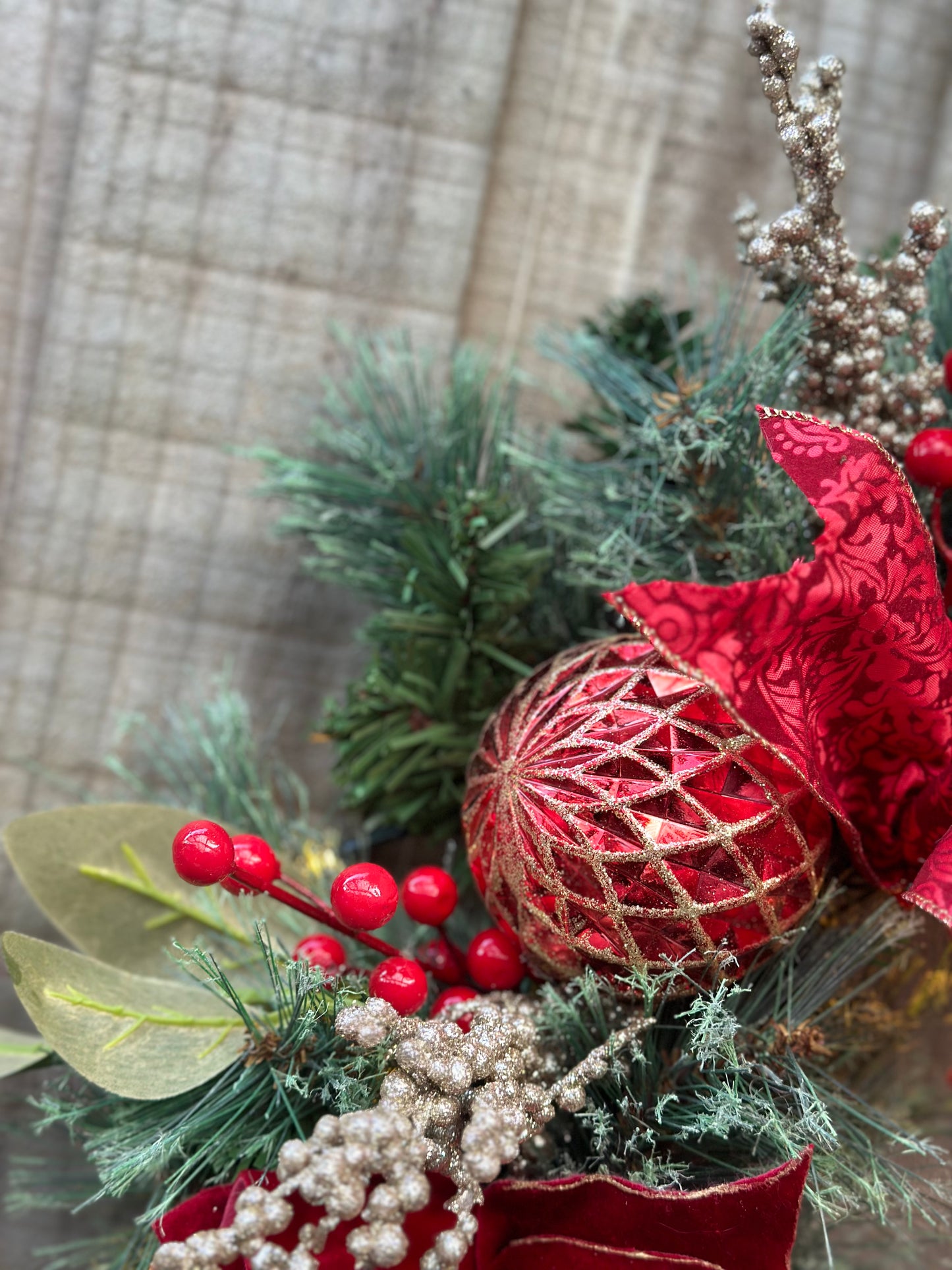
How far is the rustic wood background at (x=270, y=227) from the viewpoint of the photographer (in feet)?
1.80

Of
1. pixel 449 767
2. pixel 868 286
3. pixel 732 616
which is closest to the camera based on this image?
pixel 732 616

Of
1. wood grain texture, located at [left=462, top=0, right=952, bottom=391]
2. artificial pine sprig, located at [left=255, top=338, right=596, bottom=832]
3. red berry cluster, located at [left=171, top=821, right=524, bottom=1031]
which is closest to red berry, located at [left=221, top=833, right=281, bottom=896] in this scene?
red berry cluster, located at [left=171, top=821, right=524, bottom=1031]

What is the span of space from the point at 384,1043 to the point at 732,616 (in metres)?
0.20

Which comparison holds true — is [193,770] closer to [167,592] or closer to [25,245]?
[167,592]

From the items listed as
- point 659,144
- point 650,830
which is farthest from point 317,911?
point 659,144

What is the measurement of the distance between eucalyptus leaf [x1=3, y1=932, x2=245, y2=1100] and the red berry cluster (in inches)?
1.9

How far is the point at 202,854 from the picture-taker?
1.07ft

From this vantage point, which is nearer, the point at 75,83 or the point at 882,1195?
the point at 882,1195

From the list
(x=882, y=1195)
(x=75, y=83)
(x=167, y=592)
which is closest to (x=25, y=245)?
(x=75, y=83)

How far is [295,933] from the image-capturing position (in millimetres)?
479

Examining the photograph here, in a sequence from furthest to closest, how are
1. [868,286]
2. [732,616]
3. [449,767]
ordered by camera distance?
1. [449,767]
2. [868,286]
3. [732,616]

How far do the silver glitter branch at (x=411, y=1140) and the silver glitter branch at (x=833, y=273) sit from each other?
0.88 ft

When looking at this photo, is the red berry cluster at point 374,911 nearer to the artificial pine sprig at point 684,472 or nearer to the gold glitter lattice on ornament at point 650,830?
the gold glitter lattice on ornament at point 650,830

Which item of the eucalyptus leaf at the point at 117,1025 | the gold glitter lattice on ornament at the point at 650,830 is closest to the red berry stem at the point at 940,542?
the gold glitter lattice on ornament at the point at 650,830
